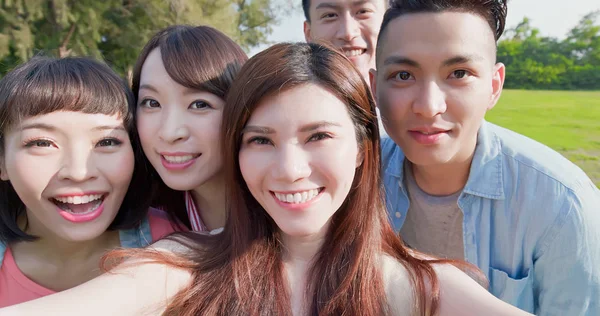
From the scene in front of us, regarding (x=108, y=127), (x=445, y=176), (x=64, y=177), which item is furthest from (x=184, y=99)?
(x=445, y=176)

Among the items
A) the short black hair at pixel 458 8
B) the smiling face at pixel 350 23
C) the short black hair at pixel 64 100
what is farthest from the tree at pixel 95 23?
the short black hair at pixel 458 8

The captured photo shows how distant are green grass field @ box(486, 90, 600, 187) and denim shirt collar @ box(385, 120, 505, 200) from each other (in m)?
8.77

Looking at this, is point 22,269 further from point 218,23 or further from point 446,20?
point 218,23

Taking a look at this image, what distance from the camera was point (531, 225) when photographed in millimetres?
2199

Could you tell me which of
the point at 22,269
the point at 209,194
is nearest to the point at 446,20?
the point at 209,194

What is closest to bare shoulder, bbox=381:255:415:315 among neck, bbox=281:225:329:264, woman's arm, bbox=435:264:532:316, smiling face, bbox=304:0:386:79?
woman's arm, bbox=435:264:532:316

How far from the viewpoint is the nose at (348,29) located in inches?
138

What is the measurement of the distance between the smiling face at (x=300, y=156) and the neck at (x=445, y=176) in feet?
2.35

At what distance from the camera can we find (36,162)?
6.24 ft

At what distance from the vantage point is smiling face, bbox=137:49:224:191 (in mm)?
2061

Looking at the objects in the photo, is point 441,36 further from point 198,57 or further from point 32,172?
point 32,172

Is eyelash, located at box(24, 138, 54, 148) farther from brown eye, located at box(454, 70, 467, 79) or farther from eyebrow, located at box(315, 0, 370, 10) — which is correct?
eyebrow, located at box(315, 0, 370, 10)

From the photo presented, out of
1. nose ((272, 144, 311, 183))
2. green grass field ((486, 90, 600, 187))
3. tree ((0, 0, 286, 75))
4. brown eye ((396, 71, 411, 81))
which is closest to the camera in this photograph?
nose ((272, 144, 311, 183))

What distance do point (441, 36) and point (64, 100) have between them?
1618 millimetres
